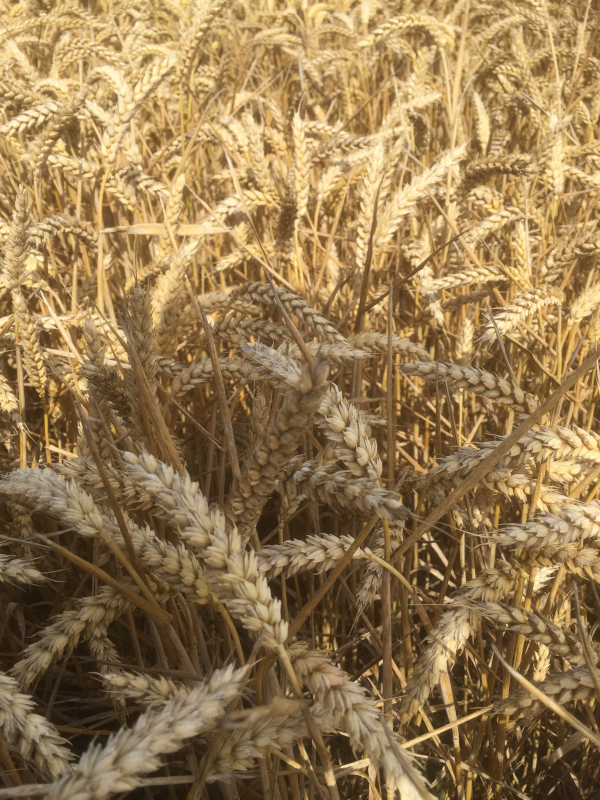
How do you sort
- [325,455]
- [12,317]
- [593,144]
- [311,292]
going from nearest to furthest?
[325,455], [12,317], [311,292], [593,144]

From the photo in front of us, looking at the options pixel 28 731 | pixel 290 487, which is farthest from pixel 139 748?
pixel 290 487

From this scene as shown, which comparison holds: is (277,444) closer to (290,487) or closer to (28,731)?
(290,487)

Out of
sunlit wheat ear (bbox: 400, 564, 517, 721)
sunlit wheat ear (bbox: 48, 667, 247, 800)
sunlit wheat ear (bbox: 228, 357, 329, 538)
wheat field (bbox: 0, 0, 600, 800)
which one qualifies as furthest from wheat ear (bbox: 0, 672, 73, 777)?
sunlit wheat ear (bbox: 400, 564, 517, 721)

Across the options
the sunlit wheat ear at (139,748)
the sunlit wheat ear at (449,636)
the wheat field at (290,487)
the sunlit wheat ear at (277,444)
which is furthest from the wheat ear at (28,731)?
the sunlit wheat ear at (449,636)

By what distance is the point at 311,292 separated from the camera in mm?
1560

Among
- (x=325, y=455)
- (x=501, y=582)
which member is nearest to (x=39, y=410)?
(x=325, y=455)

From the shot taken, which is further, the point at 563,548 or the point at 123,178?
the point at 123,178

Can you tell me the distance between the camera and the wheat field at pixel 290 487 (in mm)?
551

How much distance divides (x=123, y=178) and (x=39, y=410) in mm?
722

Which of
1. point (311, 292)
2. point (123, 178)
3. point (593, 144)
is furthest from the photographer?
point (593, 144)

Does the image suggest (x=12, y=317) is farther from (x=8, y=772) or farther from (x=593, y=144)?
(x=593, y=144)

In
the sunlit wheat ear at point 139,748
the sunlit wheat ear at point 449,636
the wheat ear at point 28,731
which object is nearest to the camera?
the sunlit wheat ear at point 139,748

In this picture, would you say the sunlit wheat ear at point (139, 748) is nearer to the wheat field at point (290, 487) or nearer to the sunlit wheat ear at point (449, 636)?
the wheat field at point (290, 487)

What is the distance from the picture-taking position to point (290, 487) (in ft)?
2.33
